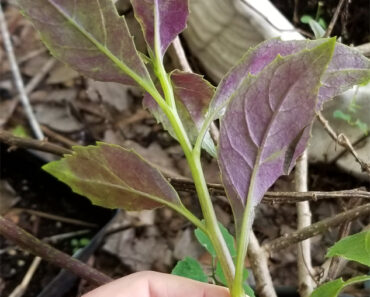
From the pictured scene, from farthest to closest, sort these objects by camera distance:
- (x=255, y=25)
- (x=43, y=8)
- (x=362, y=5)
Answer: (x=362, y=5) < (x=255, y=25) < (x=43, y=8)

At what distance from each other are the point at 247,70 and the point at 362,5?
891 mm

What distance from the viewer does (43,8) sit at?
0.44 meters

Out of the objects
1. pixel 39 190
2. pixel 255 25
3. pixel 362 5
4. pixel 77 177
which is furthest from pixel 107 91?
pixel 77 177

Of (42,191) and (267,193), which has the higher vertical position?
(267,193)

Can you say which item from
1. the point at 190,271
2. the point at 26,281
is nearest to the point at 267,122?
the point at 190,271

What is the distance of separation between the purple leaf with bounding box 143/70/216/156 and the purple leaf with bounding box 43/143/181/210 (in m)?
0.08

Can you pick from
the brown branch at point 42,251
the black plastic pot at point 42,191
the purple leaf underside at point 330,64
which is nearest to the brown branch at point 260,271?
the brown branch at point 42,251

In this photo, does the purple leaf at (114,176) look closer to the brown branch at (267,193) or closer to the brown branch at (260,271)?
the brown branch at (267,193)

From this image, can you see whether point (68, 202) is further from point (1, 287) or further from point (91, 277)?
point (91, 277)

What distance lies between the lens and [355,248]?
484mm

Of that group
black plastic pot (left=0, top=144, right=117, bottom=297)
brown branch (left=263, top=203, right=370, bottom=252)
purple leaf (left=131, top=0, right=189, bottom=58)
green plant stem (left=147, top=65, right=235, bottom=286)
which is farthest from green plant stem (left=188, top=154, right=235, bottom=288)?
black plastic pot (left=0, top=144, right=117, bottom=297)

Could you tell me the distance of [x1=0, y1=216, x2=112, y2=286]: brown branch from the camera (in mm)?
734

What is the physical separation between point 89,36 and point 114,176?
13 cm

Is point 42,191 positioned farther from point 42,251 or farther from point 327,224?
point 327,224
